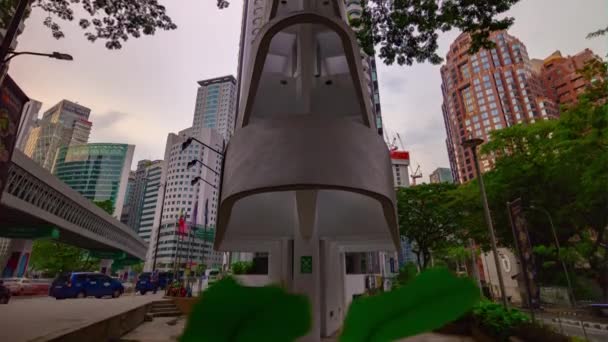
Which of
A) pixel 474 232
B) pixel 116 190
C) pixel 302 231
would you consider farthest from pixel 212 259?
pixel 302 231

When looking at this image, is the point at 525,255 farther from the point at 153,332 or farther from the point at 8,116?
the point at 8,116

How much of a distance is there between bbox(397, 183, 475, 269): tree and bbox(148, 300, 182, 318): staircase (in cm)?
1550

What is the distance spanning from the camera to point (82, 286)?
16.0m

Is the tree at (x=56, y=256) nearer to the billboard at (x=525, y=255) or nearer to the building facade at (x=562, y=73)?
the billboard at (x=525, y=255)

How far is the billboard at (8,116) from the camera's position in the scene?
7418mm

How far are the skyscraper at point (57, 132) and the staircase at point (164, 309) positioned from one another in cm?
6543

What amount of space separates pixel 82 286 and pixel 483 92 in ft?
271

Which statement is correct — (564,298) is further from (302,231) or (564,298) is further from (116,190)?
(116,190)

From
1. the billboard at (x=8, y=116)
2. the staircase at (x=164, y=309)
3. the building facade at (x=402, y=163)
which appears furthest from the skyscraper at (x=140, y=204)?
the billboard at (x=8, y=116)

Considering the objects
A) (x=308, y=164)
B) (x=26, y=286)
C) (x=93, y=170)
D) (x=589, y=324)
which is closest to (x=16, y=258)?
(x=26, y=286)

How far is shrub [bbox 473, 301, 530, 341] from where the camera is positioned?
299 inches

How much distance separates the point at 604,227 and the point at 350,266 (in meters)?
13.6

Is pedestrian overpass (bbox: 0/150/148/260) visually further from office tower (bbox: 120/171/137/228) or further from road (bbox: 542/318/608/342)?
office tower (bbox: 120/171/137/228)

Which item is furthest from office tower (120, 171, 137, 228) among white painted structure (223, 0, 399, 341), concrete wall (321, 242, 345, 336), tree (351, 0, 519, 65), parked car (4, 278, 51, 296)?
tree (351, 0, 519, 65)
